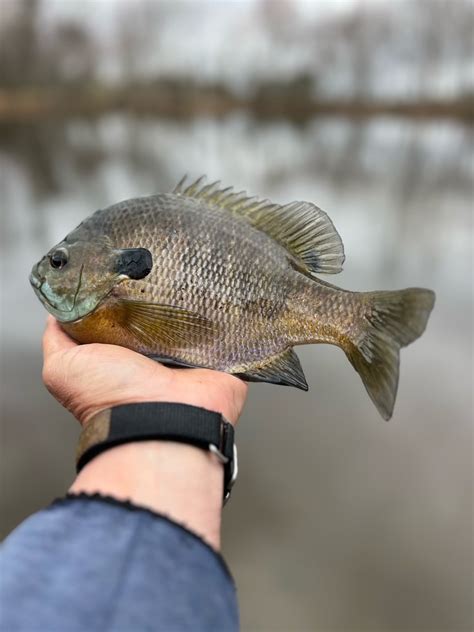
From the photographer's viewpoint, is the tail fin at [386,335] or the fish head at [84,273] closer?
the tail fin at [386,335]

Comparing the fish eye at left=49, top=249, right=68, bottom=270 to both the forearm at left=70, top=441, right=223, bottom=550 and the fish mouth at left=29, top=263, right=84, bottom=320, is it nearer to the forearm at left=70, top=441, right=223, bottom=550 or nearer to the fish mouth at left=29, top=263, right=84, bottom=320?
the fish mouth at left=29, top=263, right=84, bottom=320

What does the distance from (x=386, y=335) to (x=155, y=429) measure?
3.68ft

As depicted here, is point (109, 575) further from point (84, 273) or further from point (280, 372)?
point (84, 273)

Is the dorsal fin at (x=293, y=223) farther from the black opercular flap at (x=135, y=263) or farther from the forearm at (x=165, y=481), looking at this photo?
the forearm at (x=165, y=481)

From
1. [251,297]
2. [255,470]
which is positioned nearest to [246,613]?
[255,470]

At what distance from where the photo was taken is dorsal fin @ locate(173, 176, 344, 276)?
2471mm

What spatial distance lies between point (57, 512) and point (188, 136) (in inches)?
1250

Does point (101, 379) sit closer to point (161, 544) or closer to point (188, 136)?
point (161, 544)

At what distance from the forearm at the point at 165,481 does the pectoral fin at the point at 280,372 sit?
28.2 inches

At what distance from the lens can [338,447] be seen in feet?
16.5

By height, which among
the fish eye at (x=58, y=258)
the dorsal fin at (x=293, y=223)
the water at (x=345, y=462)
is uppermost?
the dorsal fin at (x=293, y=223)

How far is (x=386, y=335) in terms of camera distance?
2.25m

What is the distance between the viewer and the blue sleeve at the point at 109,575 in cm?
111

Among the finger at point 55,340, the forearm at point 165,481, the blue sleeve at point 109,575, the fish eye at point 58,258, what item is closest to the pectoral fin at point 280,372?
the forearm at point 165,481
